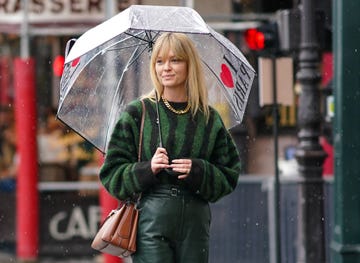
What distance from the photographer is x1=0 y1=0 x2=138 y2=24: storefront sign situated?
13.2 m

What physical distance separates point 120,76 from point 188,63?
0.72m

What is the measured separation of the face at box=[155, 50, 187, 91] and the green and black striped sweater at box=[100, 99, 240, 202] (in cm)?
11

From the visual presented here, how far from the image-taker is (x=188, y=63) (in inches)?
213

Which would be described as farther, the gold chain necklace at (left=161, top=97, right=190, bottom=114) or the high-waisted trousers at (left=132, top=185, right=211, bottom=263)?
the gold chain necklace at (left=161, top=97, right=190, bottom=114)

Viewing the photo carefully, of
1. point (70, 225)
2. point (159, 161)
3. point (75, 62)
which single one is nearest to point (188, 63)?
point (159, 161)

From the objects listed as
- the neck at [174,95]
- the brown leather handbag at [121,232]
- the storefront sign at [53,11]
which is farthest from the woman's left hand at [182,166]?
the storefront sign at [53,11]

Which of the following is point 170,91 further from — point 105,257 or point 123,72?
point 105,257

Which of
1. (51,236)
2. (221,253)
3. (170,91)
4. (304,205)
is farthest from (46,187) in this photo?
(170,91)

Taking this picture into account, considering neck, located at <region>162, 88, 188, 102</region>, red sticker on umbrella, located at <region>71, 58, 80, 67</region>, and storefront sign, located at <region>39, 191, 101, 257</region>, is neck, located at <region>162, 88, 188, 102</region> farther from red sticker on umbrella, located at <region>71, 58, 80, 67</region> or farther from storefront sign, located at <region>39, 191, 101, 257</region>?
storefront sign, located at <region>39, 191, 101, 257</region>

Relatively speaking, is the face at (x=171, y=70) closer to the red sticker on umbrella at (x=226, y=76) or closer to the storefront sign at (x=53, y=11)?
the red sticker on umbrella at (x=226, y=76)

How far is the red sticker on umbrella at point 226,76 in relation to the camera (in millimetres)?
5870

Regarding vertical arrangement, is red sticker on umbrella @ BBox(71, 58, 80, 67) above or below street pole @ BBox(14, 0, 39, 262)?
above

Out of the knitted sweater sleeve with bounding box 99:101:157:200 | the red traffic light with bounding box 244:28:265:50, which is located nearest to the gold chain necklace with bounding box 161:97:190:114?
the knitted sweater sleeve with bounding box 99:101:157:200

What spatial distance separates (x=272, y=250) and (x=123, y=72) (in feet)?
17.3
